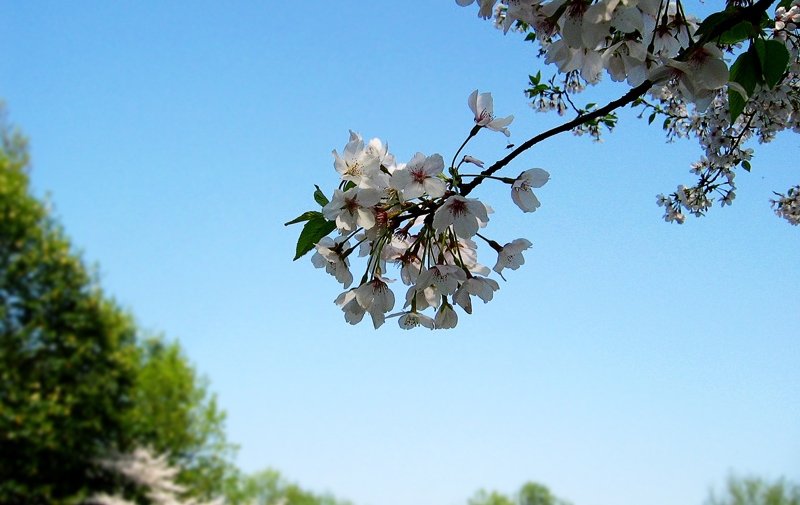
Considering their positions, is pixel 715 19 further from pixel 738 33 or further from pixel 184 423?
pixel 184 423

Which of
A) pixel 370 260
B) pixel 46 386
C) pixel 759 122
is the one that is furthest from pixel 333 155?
pixel 46 386

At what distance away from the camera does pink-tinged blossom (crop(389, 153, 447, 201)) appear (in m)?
0.76

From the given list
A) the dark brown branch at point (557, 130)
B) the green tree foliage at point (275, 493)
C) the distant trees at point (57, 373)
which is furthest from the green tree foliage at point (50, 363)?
the dark brown branch at point (557, 130)

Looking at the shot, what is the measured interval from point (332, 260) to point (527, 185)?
0.29 meters

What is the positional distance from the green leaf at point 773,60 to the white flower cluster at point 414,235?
28 centimetres

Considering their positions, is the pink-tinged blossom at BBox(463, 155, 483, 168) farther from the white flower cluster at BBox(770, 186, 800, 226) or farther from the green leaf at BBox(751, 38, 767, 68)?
the white flower cluster at BBox(770, 186, 800, 226)

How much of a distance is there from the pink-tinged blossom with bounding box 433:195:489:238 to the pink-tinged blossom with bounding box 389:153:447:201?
2 cm

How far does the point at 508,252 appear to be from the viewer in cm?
96

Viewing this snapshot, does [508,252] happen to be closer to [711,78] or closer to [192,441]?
[711,78]

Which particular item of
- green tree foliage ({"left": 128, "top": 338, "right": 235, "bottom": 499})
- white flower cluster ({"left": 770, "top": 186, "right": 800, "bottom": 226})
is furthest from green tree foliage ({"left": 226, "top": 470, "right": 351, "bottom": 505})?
white flower cluster ({"left": 770, "top": 186, "right": 800, "bottom": 226})

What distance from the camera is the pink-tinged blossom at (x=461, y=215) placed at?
0.76 meters

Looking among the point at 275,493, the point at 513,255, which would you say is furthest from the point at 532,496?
the point at 513,255

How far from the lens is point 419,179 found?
77 centimetres

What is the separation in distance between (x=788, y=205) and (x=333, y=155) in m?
2.62
